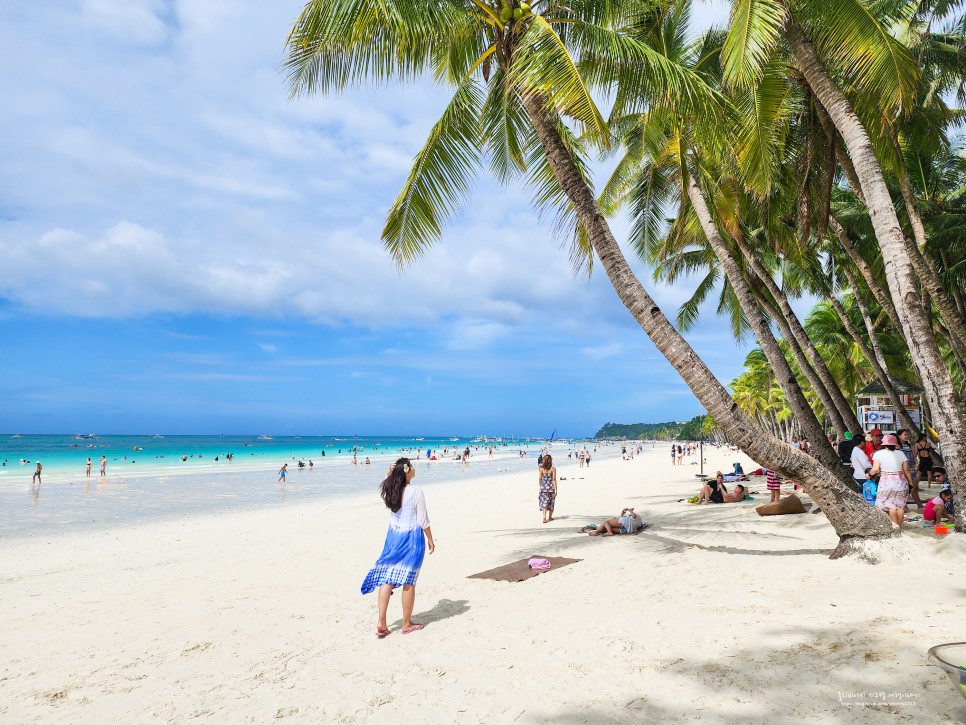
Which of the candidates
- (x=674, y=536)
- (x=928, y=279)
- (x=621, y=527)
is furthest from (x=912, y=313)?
(x=621, y=527)

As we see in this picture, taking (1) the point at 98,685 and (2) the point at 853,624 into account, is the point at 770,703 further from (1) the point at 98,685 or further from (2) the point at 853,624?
(1) the point at 98,685

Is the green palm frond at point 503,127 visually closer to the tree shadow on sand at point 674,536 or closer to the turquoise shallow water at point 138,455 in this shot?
the tree shadow on sand at point 674,536

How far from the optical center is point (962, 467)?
6453 mm

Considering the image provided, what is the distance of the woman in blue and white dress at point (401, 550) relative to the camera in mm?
4867

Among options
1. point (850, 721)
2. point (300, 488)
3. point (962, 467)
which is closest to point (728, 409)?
point (962, 467)

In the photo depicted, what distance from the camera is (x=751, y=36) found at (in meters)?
7.10

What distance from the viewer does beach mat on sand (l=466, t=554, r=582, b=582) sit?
21.8 ft

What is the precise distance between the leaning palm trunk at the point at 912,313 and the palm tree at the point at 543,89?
50.4 inches

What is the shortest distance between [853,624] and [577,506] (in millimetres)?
10283

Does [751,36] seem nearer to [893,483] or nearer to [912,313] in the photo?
[912,313]

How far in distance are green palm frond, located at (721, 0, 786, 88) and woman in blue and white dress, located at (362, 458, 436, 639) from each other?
6581 millimetres

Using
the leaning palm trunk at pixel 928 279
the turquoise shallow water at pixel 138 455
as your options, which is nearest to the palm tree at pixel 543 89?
the leaning palm trunk at pixel 928 279

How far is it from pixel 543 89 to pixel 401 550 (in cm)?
481

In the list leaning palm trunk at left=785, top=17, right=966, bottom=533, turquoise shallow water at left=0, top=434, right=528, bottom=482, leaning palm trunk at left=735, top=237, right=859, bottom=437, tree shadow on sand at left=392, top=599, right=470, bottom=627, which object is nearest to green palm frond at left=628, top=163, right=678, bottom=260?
leaning palm trunk at left=735, top=237, right=859, bottom=437
